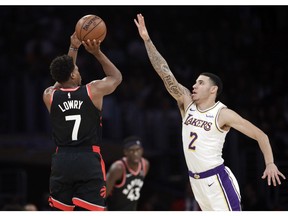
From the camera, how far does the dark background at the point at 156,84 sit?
12109 millimetres

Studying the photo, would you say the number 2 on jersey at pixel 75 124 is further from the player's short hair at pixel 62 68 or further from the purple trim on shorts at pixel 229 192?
the purple trim on shorts at pixel 229 192

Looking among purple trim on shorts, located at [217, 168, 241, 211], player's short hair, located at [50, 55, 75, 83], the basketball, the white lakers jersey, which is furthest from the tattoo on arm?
player's short hair, located at [50, 55, 75, 83]

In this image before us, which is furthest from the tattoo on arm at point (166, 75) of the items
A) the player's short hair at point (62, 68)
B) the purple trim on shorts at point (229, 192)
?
the player's short hair at point (62, 68)

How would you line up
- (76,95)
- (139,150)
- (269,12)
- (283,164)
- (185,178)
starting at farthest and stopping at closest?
(269,12)
(185,178)
(283,164)
(139,150)
(76,95)

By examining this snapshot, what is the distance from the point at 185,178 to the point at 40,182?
99.5 inches

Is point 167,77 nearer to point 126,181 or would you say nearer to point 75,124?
point 75,124

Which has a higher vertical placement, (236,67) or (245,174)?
(236,67)

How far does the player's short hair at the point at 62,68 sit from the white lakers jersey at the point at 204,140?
1468 mm

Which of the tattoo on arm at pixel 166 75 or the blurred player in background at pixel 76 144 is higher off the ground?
the tattoo on arm at pixel 166 75

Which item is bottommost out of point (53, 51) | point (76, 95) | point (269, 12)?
point (76, 95)

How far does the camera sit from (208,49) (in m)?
14.8

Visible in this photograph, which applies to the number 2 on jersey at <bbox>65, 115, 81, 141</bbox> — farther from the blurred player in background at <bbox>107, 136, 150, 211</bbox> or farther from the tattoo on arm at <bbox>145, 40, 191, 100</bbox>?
the blurred player in background at <bbox>107, 136, 150, 211</bbox>

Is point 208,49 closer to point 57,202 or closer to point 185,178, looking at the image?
point 185,178

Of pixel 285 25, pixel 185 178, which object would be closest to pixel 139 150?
pixel 185 178
